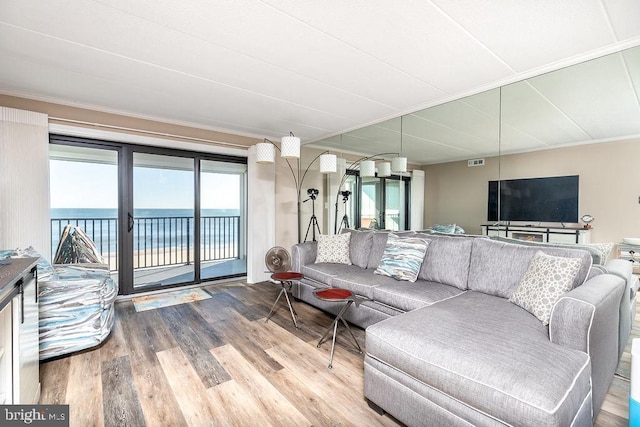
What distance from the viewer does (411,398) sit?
143 cm

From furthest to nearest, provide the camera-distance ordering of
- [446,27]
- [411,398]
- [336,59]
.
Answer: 1. [336,59]
2. [446,27]
3. [411,398]

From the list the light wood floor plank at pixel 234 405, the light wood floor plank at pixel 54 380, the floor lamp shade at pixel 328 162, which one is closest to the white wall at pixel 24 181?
the light wood floor plank at pixel 54 380

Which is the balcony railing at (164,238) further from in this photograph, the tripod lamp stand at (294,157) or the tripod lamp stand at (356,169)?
the tripod lamp stand at (356,169)

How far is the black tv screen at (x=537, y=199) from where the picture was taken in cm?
239

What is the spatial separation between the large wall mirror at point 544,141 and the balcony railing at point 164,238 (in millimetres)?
3949

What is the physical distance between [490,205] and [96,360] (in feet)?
12.5

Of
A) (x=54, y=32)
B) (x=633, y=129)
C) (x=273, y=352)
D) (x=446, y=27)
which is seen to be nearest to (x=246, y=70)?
(x=54, y=32)

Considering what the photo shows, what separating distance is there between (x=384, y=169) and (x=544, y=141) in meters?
1.71

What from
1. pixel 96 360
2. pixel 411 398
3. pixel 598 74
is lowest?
pixel 96 360

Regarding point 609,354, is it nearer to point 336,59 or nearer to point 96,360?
point 336,59

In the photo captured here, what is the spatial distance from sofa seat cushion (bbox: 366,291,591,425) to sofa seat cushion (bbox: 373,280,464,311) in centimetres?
38

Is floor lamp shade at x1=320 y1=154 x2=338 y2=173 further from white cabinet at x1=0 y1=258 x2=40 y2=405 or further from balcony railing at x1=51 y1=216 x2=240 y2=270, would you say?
white cabinet at x1=0 y1=258 x2=40 y2=405

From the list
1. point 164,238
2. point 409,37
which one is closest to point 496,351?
point 409,37

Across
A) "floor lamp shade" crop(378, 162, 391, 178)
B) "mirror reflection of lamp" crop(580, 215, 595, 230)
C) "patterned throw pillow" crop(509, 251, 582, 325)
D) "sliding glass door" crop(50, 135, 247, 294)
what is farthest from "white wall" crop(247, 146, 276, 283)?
"mirror reflection of lamp" crop(580, 215, 595, 230)
